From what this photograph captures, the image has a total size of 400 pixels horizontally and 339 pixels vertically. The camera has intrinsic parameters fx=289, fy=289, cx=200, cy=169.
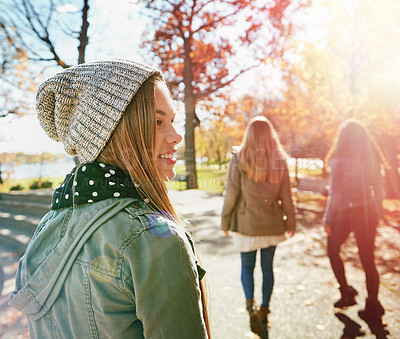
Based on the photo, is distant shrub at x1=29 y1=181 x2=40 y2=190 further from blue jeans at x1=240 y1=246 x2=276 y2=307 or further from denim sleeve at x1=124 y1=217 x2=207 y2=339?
denim sleeve at x1=124 y1=217 x2=207 y2=339

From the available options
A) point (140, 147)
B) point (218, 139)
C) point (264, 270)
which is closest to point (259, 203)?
point (264, 270)

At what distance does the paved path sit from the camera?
2918 millimetres

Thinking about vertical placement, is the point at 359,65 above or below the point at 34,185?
above

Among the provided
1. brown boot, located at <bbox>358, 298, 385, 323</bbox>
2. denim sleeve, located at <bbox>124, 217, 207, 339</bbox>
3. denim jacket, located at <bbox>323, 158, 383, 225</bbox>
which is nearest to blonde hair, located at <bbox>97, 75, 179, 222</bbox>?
denim sleeve, located at <bbox>124, 217, 207, 339</bbox>

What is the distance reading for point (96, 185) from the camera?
3.13 feet

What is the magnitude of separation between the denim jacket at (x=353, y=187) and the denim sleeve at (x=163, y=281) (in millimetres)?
2995

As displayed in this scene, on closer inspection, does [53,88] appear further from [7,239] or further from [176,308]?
[7,239]

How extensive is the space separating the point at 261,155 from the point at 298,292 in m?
1.97

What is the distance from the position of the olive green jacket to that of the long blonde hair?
0.08 metres

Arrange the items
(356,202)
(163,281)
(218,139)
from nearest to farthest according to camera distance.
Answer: (163,281), (356,202), (218,139)

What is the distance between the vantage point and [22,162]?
11.9m

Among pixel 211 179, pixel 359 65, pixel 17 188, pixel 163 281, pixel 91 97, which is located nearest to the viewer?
pixel 163 281

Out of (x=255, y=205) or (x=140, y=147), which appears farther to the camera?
(x=255, y=205)

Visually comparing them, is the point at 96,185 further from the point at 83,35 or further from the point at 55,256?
the point at 83,35
